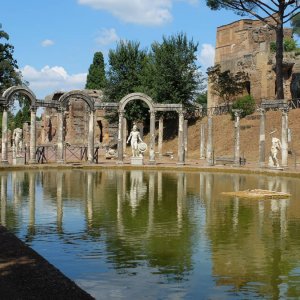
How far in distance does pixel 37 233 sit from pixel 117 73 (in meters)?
44.0

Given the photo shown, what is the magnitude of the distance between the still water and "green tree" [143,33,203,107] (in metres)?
30.9

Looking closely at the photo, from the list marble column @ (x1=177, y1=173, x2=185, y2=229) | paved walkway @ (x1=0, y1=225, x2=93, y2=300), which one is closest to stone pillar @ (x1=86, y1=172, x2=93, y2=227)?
marble column @ (x1=177, y1=173, x2=185, y2=229)

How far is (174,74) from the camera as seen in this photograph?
169ft

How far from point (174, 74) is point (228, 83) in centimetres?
984

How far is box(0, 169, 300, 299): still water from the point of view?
807cm

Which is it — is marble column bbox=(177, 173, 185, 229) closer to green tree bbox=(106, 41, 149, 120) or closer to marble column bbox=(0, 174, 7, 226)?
marble column bbox=(0, 174, 7, 226)

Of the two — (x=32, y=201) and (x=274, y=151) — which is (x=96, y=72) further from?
(x=32, y=201)

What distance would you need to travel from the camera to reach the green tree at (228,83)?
59000 mm

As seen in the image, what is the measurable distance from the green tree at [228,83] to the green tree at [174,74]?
6860 mm

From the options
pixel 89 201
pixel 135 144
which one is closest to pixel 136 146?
pixel 135 144

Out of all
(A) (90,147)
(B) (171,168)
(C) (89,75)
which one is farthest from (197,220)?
(C) (89,75)

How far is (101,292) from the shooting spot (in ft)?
25.1


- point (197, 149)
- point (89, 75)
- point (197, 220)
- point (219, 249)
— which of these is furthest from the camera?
point (89, 75)

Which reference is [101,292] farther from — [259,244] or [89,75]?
[89,75]
